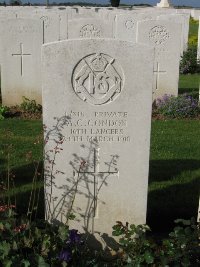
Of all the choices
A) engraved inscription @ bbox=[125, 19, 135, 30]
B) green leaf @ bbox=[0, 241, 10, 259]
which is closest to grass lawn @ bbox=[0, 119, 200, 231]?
green leaf @ bbox=[0, 241, 10, 259]

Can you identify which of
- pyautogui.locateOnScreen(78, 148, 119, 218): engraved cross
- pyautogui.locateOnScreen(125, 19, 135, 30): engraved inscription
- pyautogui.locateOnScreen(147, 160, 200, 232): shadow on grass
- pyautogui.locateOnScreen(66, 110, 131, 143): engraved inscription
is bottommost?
pyautogui.locateOnScreen(147, 160, 200, 232): shadow on grass

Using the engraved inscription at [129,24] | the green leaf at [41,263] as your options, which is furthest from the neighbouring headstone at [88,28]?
the green leaf at [41,263]

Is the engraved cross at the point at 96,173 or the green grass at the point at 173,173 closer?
the engraved cross at the point at 96,173

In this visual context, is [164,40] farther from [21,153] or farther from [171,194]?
[171,194]

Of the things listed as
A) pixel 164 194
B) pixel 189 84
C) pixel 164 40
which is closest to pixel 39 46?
pixel 164 40

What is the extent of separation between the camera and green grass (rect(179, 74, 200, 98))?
11.2 m

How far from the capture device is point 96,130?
3779 millimetres

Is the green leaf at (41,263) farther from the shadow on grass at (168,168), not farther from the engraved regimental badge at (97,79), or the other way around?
the shadow on grass at (168,168)

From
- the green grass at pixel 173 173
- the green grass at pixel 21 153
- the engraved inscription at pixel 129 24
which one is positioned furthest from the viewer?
the engraved inscription at pixel 129 24

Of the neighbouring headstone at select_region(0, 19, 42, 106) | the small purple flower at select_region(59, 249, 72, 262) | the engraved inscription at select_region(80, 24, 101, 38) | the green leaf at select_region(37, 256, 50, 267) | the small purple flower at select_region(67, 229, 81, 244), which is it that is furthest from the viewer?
the engraved inscription at select_region(80, 24, 101, 38)

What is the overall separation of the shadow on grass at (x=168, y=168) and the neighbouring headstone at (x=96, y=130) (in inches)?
62.8

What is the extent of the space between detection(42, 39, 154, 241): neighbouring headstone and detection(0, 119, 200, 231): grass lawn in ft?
Answer: 0.89

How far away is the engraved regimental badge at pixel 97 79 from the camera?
11.9 feet

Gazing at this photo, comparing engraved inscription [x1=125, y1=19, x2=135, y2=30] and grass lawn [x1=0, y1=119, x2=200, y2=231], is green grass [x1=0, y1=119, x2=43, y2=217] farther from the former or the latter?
engraved inscription [x1=125, y1=19, x2=135, y2=30]
